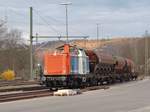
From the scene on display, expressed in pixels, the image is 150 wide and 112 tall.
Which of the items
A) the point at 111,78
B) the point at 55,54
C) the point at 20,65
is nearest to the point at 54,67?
the point at 55,54

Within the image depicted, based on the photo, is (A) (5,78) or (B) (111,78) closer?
(B) (111,78)

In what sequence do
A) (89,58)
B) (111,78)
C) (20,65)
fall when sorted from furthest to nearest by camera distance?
(20,65), (111,78), (89,58)

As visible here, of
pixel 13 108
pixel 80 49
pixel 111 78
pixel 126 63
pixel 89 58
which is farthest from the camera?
pixel 126 63

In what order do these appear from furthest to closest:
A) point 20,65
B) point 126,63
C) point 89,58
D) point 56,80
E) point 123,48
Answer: point 123,48 → point 20,65 → point 126,63 → point 89,58 → point 56,80

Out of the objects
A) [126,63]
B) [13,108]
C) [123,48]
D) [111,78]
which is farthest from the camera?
[123,48]

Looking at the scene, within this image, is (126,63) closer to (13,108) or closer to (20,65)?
(20,65)

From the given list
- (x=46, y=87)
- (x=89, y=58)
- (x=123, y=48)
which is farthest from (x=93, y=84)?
(x=123, y=48)

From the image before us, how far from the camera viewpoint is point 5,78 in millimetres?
71500

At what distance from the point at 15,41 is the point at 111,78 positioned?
4219cm

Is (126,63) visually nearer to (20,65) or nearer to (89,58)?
(89,58)

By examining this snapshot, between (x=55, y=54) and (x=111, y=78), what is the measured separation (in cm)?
1621

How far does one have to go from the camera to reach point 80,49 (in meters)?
43.8

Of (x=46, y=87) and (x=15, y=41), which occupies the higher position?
(x=15, y=41)

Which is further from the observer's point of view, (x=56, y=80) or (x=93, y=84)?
(x=93, y=84)
